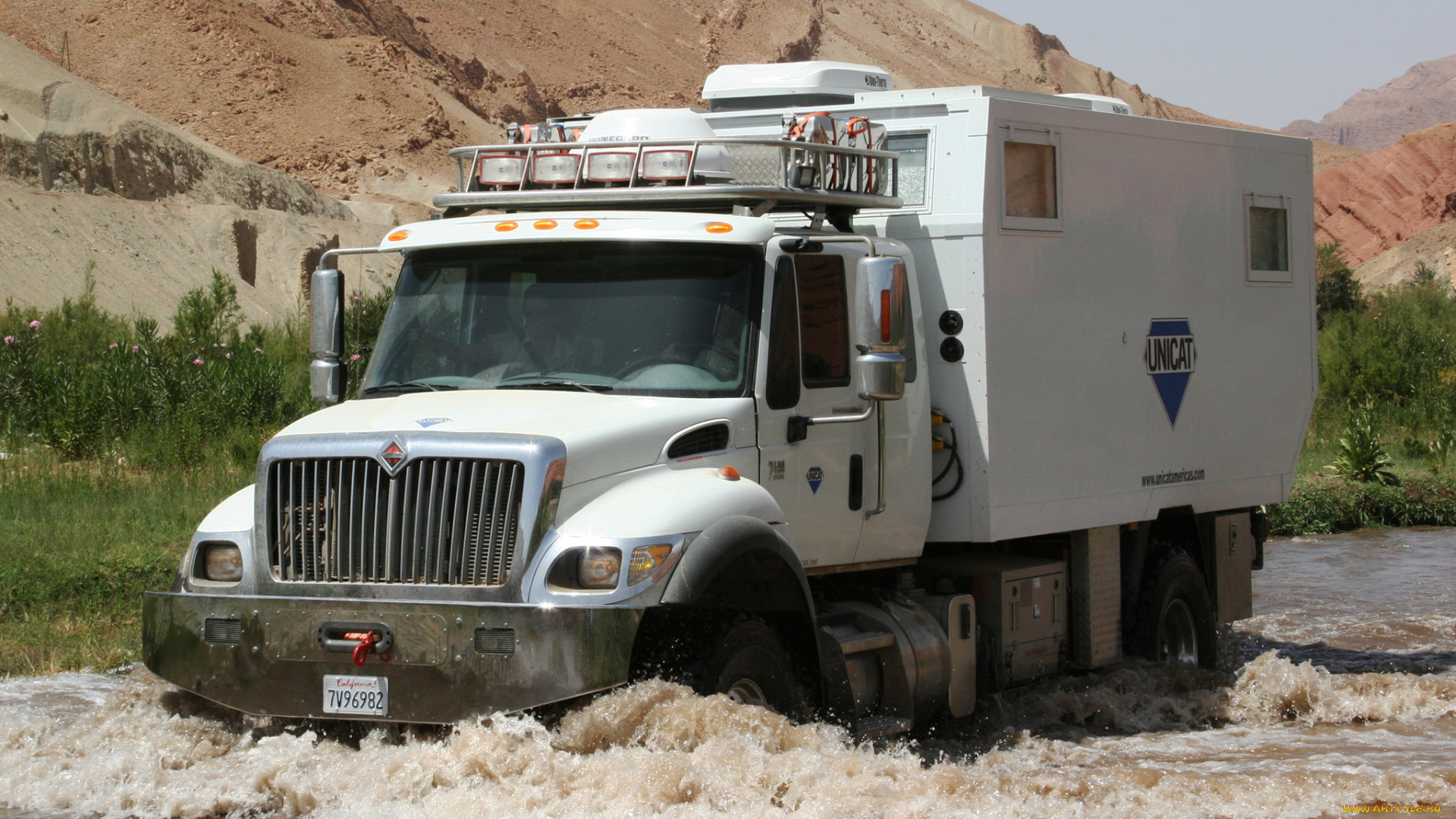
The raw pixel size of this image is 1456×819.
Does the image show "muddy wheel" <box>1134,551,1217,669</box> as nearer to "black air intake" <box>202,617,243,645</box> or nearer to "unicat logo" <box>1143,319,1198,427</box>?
"unicat logo" <box>1143,319,1198,427</box>

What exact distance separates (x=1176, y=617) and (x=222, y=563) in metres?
6.86

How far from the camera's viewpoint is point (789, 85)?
33.5 ft

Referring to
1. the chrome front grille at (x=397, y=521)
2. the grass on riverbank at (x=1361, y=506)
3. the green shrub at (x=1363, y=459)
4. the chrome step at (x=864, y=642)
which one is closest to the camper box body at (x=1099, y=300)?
the chrome step at (x=864, y=642)

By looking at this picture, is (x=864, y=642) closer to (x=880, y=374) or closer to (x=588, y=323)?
(x=880, y=374)

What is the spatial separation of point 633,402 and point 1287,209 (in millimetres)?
6463

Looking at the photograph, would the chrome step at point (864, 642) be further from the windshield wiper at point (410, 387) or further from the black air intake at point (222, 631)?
the black air intake at point (222, 631)

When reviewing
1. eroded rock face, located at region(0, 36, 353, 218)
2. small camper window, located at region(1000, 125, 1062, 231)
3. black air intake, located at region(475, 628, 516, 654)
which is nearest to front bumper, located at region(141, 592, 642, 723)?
black air intake, located at region(475, 628, 516, 654)

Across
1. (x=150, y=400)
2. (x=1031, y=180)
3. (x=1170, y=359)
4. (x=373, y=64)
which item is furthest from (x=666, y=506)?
(x=373, y=64)

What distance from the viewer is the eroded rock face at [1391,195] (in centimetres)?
8956

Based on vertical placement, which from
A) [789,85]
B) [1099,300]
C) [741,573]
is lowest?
[741,573]

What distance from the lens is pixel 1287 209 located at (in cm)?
1152

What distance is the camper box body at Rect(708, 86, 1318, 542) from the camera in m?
8.92

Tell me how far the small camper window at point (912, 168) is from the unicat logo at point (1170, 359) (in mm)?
2036

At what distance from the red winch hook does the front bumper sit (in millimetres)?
54
